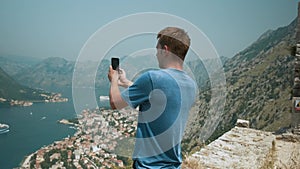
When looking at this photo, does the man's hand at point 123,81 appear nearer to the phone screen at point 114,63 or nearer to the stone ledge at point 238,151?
the phone screen at point 114,63

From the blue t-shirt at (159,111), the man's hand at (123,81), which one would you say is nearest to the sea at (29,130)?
the man's hand at (123,81)

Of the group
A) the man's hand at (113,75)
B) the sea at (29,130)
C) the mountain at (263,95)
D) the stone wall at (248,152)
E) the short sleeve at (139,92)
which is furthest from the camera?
the sea at (29,130)

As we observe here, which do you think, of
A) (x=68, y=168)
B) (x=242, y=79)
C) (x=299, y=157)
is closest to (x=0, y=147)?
(x=68, y=168)

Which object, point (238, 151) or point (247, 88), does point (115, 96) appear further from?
point (247, 88)

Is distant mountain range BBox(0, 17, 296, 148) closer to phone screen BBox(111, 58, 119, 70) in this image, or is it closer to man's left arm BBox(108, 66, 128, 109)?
phone screen BBox(111, 58, 119, 70)

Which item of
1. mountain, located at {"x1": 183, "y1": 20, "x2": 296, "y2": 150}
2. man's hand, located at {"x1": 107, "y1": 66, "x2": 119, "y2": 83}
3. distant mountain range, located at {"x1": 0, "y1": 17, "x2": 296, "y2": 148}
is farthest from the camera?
mountain, located at {"x1": 183, "y1": 20, "x2": 296, "y2": 150}

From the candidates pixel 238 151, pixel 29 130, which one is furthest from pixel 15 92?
pixel 238 151

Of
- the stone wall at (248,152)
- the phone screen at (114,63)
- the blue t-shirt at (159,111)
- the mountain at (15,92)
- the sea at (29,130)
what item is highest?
the phone screen at (114,63)

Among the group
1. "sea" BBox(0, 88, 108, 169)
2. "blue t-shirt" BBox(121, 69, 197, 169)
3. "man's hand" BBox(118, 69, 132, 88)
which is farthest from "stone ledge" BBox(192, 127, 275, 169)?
"sea" BBox(0, 88, 108, 169)
